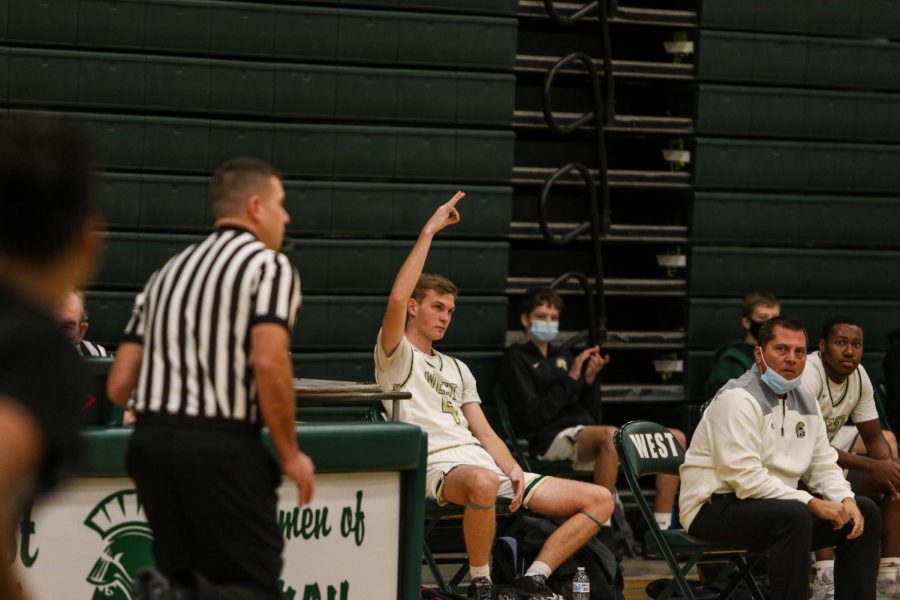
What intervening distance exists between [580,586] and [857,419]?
208 centimetres

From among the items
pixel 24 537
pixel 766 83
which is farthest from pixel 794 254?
pixel 24 537

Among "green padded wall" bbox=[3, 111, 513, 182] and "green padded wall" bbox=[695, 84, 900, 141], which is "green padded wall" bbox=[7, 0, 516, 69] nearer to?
"green padded wall" bbox=[3, 111, 513, 182]

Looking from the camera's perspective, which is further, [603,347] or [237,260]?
[603,347]

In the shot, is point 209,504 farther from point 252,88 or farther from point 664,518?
point 664,518

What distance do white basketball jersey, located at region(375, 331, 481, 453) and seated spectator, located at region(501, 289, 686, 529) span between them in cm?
Result: 100

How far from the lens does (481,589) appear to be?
6.42m

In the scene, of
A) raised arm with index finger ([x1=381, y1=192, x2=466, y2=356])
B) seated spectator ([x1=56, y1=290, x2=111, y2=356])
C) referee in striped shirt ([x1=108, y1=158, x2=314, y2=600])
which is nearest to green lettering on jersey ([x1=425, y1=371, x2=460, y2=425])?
raised arm with index finger ([x1=381, y1=192, x2=466, y2=356])

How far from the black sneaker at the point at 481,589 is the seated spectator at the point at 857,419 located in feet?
6.46

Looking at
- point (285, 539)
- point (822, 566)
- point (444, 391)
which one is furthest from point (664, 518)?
point (285, 539)

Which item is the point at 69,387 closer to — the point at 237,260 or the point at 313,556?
the point at 237,260

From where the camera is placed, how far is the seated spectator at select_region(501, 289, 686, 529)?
7.91 m

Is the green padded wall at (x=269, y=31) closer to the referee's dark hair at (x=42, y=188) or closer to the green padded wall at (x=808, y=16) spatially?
the green padded wall at (x=808, y=16)

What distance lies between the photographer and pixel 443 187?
8.37m

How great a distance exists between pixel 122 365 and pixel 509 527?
10.1 feet
